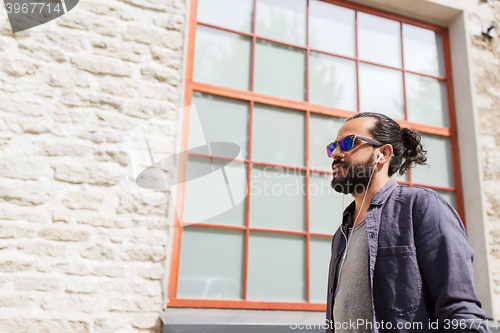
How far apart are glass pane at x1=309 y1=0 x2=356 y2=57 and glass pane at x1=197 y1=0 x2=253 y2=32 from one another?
2.13ft

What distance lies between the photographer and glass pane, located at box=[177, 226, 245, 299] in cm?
285

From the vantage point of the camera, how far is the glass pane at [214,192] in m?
2.95

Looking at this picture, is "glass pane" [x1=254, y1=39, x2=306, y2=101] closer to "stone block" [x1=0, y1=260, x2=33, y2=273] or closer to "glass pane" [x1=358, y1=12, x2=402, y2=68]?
"glass pane" [x1=358, y1=12, x2=402, y2=68]

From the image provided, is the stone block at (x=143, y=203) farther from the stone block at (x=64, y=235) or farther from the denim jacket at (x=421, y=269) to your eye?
the denim jacket at (x=421, y=269)

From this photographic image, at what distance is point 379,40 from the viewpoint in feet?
12.9

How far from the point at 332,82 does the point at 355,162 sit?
77.4 inches

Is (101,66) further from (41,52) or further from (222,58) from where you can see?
(222,58)

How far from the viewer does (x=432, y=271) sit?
1.28m

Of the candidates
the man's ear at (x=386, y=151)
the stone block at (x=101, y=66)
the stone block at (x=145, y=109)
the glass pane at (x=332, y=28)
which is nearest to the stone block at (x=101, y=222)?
the stone block at (x=145, y=109)

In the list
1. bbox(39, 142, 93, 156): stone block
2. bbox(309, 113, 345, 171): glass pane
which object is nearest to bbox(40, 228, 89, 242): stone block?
bbox(39, 142, 93, 156): stone block

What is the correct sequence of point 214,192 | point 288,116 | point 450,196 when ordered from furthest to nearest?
point 450,196, point 288,116, point 214,192

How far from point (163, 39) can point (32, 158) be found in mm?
1359

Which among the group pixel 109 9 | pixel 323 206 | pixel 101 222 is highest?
pixel 109 9

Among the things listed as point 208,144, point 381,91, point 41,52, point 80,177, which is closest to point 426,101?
point 381,91
